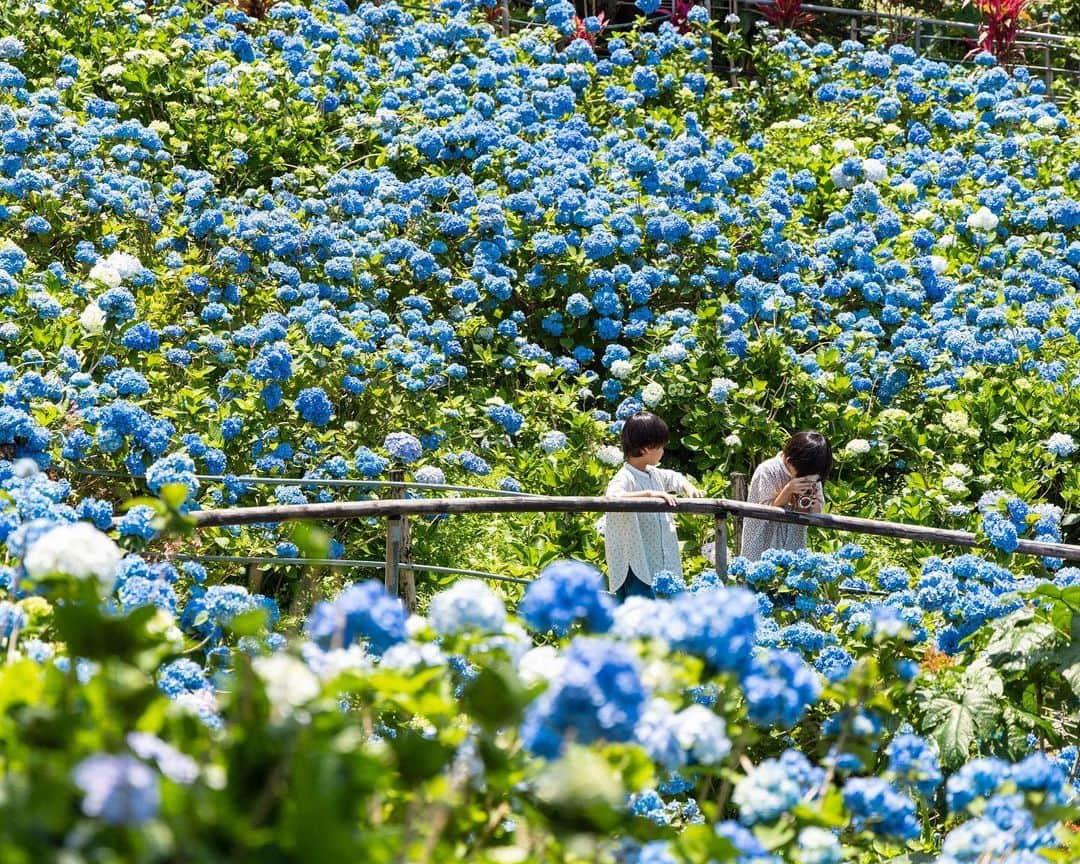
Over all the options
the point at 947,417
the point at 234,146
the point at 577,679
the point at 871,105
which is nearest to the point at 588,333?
the point at 947,417

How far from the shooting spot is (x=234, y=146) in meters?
7.45

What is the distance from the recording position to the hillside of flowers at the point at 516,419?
1589mm

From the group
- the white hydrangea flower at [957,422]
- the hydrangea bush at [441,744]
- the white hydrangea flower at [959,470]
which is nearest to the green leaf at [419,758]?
the hydrangea bush at [441,744]

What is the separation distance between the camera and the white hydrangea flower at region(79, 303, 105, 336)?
4961 millimetres

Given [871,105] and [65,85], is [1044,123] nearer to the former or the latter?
[871,105]

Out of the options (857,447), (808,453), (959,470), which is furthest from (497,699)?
(857,447)

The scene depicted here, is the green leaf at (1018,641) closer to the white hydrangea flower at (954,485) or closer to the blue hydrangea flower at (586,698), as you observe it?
the white hydrangea flower at (954,485)

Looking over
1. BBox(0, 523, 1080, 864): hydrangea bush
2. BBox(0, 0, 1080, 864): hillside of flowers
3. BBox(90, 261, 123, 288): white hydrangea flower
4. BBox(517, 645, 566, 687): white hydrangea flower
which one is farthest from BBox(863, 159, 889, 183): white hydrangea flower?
BBox(517, 645, 566, 687): white hydrangea flower

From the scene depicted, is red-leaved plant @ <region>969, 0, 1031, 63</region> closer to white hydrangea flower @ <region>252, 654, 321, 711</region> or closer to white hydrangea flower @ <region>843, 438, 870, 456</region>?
white hydrangea flower @ <region>843, 438, 870, 456</region>

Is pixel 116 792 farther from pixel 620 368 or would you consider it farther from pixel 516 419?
pixel 620 368

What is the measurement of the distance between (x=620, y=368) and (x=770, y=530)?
1630 millimetres

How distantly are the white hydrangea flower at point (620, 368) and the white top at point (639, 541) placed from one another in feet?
5.29

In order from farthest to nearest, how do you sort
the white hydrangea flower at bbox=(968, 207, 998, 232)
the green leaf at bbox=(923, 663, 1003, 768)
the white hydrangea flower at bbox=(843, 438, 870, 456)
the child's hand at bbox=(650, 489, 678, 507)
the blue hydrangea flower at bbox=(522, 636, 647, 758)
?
1. the white hydrangea flower at bbox=(968, 207, 998, 232)
2. the white hydrangea flower at bbox=(843, 438, 870, 456)
3. the child's hand at bbox=(650, 489, 678, 507)
4. the green leaf at bbox=(923, 663, 1003, 768)
5. the blue hydrangea flower at bbox=(522, 636, 647, 758)

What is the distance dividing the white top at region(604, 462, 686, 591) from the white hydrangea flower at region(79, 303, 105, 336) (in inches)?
75.7
